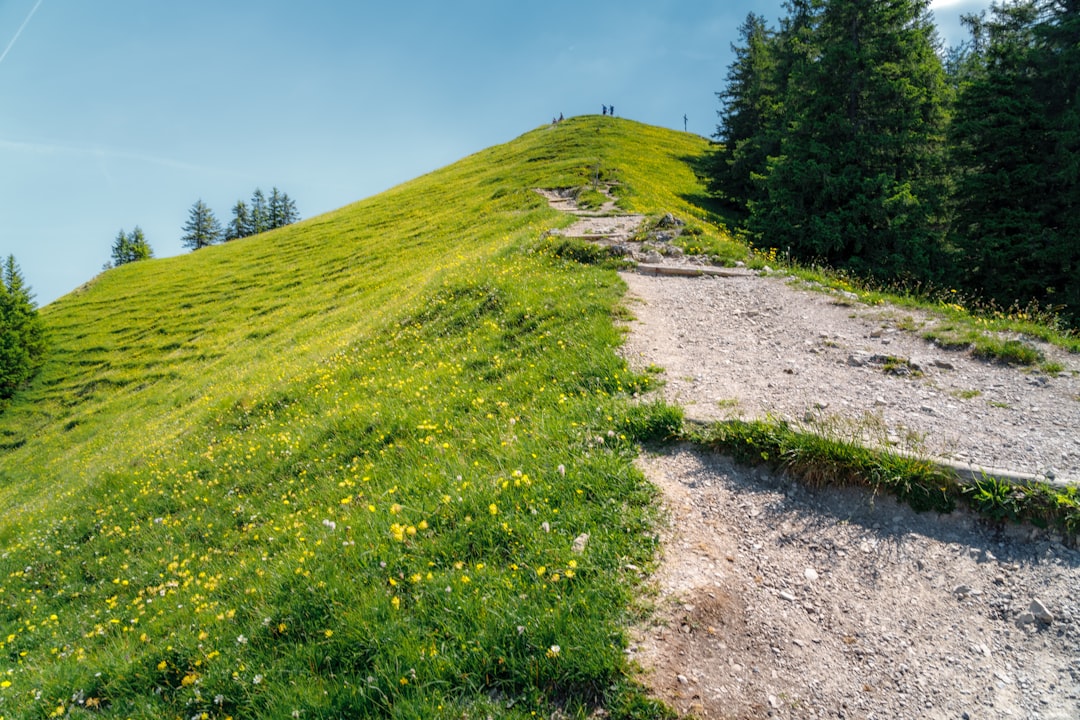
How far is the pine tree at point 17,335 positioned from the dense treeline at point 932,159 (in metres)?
49.0

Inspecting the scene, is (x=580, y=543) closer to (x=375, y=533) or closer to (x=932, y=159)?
(x=375, y=533)

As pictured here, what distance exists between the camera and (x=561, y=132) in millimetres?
62000

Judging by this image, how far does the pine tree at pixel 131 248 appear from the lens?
8738cm

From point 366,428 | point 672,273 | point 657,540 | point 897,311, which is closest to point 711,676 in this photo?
point 657,540

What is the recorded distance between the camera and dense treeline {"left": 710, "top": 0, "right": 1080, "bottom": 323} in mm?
17516

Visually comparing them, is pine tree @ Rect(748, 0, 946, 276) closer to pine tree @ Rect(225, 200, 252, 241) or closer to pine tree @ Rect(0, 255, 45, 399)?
pine tree @ Rect(0, 255, 45, 399)

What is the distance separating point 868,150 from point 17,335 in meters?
55.3

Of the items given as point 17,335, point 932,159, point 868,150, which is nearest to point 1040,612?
point 868,150

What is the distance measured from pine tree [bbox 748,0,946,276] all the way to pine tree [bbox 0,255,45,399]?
49.6 m

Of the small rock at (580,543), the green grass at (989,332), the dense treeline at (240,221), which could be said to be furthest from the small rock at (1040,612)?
the dense treeline at (240,221)

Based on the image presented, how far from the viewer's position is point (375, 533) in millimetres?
5676

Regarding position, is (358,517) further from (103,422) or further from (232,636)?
(103,422)

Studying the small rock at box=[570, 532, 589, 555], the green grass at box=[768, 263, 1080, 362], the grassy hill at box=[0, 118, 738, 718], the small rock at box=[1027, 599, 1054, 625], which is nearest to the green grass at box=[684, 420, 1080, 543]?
the small rock at box=[1027, 599, 1054, 625]

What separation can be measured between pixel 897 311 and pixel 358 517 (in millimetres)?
10919
